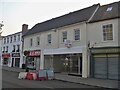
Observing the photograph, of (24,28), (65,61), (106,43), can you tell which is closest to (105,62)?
(106,43)

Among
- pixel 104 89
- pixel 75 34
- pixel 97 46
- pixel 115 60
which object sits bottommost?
pixel 104 89

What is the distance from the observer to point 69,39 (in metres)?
26.5

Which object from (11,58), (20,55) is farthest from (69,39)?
(11,58)

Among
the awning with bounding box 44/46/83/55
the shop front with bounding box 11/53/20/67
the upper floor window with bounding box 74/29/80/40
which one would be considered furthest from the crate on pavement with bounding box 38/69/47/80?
the shop front with bounding box 11/53/20/67

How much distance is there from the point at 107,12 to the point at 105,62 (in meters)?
5.42

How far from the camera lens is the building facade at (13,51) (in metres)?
45.2

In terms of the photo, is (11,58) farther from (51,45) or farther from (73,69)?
(73,69)

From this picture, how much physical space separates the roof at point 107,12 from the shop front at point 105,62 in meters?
3.21

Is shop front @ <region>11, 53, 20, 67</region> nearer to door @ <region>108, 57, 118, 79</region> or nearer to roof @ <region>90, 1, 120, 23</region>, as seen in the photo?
roof @ <region>90, 1, 120, 23</region>

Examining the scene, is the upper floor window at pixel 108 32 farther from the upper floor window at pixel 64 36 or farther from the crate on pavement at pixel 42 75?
the crate on pavement at pixel 42 75

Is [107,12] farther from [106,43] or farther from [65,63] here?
[65,63]

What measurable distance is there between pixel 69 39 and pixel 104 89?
1198 centimetres

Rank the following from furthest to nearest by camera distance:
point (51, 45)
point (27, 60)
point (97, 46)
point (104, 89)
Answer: point (27, 60) → point (51, 45) → point (97, 46) → point (104, 89)

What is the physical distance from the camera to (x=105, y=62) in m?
22.0
